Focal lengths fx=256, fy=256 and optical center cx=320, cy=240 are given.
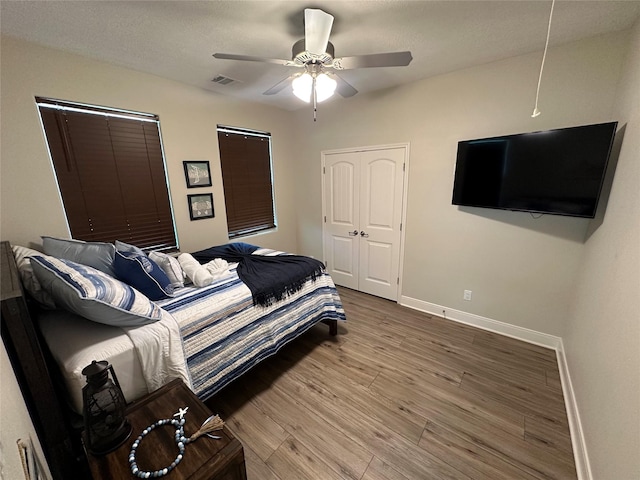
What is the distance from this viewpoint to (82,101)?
215cm

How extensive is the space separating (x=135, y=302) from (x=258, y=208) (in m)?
2.45

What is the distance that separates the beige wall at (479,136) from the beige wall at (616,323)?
218 mm

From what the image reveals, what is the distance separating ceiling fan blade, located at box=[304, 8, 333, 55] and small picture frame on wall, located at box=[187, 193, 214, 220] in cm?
205

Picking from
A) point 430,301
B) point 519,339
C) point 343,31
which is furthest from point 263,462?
point 343,31

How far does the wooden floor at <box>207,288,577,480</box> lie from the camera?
1.47 metres

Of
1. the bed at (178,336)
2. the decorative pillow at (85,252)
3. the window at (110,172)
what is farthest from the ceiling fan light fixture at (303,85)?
the decorative pillow at (85,252)

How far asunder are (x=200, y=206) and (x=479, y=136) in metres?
3.06

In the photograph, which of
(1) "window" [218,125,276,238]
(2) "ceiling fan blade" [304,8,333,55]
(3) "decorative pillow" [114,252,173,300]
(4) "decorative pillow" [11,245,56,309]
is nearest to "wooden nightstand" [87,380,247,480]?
(3) "decorative pillow" [114,252,173,300]

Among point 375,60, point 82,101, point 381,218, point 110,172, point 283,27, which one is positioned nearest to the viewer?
point 375,60

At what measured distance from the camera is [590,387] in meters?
1.51

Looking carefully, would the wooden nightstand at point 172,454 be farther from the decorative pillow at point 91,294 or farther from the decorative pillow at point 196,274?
the decorative pillow at point 196,274

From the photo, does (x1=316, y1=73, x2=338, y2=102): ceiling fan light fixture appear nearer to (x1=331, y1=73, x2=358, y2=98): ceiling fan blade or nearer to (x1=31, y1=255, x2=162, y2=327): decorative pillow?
(x1=331, y1=73, x2=358, y2=98): ceiling fan blade

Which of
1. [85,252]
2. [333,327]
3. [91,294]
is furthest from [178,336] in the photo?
[333,327]

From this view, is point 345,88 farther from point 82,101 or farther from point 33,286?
point 33,286
